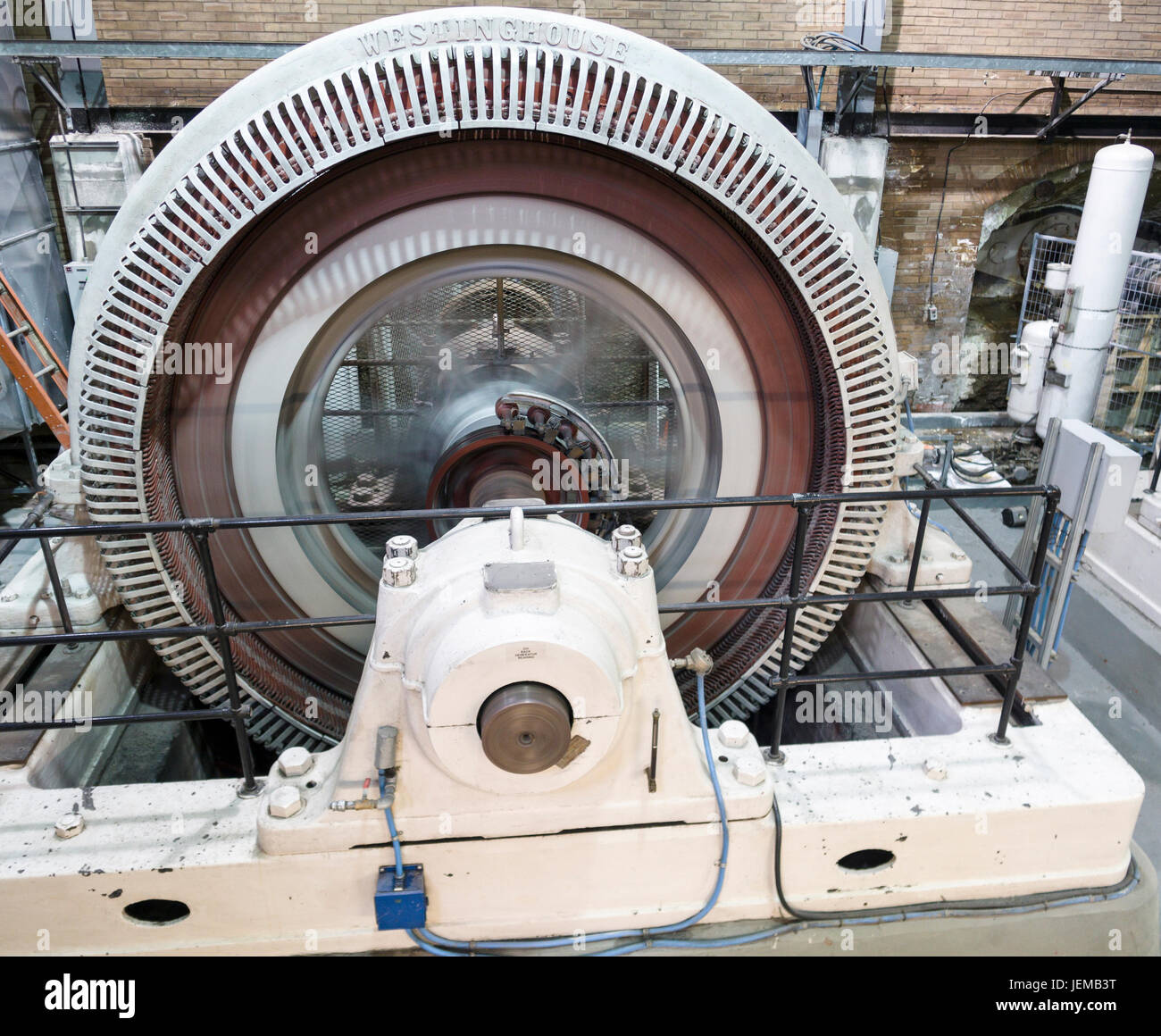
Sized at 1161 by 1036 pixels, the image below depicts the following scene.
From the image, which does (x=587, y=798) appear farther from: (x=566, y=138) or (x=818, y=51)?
(x=818, y=51)

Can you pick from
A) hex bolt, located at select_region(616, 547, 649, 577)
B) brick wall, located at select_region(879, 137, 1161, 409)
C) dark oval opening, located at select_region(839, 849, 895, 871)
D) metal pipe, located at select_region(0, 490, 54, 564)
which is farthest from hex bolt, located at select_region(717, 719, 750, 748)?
brick wall, located at select_region(879, 137, 1161, 409)

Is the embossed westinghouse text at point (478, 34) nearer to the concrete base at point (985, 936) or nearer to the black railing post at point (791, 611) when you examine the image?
the black railing post at point (791, 611)

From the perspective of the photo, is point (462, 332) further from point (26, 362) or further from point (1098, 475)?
point (26, 362)

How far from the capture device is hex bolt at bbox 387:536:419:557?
1.69 metres

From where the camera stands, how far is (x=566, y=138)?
6.55 ft

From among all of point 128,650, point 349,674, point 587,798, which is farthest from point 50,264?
point 587,798

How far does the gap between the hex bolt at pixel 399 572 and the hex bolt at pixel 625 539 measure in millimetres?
377

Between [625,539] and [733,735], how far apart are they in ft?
1.67

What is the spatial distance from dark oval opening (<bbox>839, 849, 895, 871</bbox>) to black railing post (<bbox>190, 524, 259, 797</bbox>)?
123cm

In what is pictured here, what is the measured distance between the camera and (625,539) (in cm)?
176

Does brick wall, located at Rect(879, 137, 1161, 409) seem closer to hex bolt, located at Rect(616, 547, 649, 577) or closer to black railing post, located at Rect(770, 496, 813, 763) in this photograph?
black railing post, located at Rect(770, 496, 813, 763)

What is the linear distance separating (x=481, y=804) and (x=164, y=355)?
1170 mm

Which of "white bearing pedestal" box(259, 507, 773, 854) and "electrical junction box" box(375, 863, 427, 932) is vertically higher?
"white bearing pedestal" box(259, 507, 773, 854)

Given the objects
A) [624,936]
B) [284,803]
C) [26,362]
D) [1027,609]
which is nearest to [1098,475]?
[1027,609]
